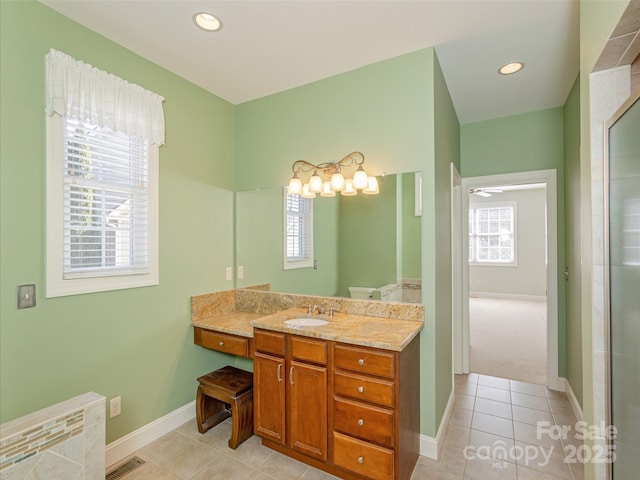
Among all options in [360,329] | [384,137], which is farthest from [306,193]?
[360,329]

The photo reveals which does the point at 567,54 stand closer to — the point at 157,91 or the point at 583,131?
the point at 583,131

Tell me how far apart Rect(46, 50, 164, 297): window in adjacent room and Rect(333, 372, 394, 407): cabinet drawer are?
157cm

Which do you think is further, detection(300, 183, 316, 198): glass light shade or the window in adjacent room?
detection(300, 183, 316, 198): glass light shade

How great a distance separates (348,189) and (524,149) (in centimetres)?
225

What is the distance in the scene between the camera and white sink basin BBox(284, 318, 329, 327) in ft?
7.16

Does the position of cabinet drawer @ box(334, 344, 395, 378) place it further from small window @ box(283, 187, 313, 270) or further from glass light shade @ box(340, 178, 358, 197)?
glass light shade @ box(340, 178, 358, 197)

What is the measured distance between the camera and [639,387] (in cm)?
117

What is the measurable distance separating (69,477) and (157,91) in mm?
2518

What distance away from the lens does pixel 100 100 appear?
204 cm

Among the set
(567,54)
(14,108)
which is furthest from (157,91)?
(567,54)

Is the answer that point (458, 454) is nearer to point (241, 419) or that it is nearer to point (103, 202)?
point (241, 419)

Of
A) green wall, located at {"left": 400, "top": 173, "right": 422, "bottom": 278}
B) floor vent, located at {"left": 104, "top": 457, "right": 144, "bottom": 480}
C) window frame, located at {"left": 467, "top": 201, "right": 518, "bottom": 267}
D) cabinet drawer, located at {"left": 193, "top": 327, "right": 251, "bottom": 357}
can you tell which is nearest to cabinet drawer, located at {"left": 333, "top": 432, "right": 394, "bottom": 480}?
cabinet drawer, located at {"left": 193, "top": 327, "right": 251, "bottom": 357}

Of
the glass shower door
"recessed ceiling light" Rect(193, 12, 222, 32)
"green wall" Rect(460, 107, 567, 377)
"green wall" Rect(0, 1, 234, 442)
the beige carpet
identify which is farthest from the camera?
the beige carpet

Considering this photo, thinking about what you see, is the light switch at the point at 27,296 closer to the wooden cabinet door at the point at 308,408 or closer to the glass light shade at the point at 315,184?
the wooden cabinet door at the point at 308,408
